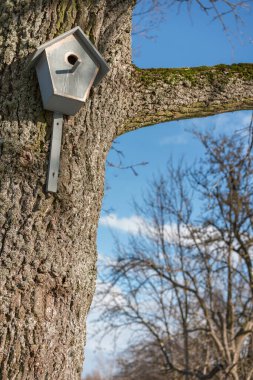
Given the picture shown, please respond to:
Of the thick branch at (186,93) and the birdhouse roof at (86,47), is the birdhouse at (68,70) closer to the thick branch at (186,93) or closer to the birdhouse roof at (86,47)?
the birdhouse roof at (86,47)

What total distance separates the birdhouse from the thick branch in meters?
0.36

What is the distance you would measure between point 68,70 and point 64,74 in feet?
0.11

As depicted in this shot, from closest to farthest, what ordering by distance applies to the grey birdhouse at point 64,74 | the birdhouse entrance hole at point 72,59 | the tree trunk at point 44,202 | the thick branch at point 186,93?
the tree trunk at point 44,202
the grey birdhouse at point 64,74
the birdhouse entrance hole at point 72,59
the thick branch at point 186,93

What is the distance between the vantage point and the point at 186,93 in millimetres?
2893

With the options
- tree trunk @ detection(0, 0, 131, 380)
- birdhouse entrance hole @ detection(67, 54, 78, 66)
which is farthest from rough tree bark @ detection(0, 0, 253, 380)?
birdhouse entrance hole @ detection(67, 54, 78, 66)

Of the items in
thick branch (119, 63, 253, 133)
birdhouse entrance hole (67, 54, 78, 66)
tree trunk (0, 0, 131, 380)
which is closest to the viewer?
tree trunk (0, 0, 131, 380)

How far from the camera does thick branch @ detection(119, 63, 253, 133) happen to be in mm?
2832

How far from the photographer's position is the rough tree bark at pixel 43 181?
2137 millimetres

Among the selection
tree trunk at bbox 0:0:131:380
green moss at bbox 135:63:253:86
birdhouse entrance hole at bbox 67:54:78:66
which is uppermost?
green moss at bbox 135:63:253:86

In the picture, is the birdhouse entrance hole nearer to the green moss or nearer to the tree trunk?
the tree trunk

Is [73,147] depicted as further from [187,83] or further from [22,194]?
[187,83]

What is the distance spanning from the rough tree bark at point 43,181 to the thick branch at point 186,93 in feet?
0.04

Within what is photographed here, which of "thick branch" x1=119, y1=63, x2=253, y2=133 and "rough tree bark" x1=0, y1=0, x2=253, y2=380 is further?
"thick branch" x1=119, y1=63, x2=253, y2=133

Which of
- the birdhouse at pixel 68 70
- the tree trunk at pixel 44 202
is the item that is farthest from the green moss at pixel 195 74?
the birdhouse at pixel 68 70
